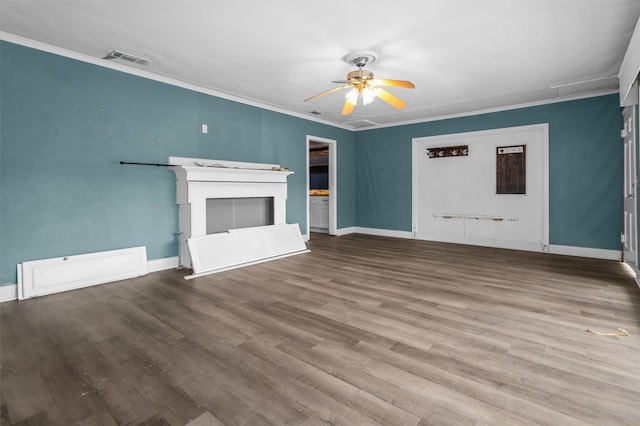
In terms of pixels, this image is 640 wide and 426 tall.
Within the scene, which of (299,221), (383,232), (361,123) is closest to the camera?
(299,221)

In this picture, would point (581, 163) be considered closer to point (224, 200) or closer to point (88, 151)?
point (224, 200)

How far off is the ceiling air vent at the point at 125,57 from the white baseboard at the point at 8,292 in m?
2.56

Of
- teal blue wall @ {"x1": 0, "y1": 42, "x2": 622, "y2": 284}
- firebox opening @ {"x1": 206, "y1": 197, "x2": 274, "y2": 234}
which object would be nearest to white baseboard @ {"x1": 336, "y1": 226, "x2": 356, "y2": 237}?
teal blue wall @ {"x1": 0, "y1": 42, "x2": 622, "y2": 284}

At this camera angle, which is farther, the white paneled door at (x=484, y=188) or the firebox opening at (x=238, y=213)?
the white paneled door at (x=484, y=188)

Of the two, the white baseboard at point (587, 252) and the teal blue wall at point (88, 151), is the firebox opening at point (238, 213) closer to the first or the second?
the teal blue wall at point (88, 151)

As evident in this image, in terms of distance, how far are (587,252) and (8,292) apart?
7.38m

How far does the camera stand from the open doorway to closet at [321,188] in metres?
7.33

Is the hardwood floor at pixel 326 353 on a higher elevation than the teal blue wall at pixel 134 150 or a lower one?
lower

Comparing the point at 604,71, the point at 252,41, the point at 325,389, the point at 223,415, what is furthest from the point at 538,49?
the point at 223,415

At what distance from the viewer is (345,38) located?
3.22m

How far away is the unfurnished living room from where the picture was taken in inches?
69.8

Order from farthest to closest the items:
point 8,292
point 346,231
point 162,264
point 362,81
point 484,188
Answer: point 346,231 < point 484,188 < point 162,264 < point 362,81 < point 8,292

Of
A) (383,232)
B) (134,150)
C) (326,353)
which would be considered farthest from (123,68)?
(383,232)

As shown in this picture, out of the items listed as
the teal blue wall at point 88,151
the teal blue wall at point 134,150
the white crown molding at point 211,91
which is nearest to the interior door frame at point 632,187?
the teal blue wall at point 134,150
